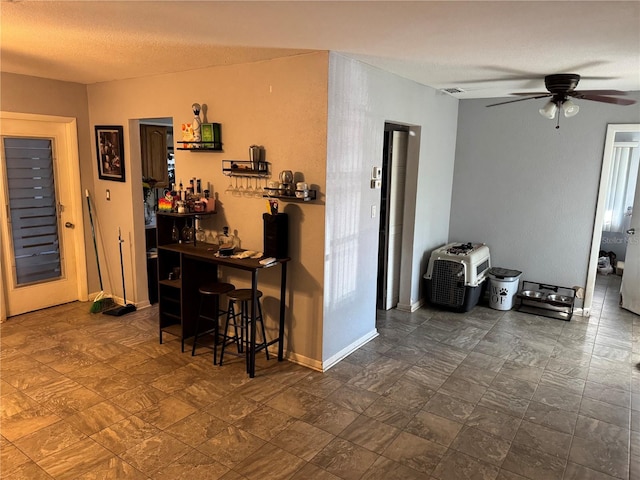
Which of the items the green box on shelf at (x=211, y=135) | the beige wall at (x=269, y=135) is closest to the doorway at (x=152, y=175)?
the beige wall at (x=269, y=135)

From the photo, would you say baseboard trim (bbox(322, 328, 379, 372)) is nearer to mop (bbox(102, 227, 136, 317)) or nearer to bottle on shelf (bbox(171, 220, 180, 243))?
bottle on shelf (bbox(171, 220, 180, 243))

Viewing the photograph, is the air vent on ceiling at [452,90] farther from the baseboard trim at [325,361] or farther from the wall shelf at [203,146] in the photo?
the baseboard trim at [325,361]

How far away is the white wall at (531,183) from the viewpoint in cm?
474

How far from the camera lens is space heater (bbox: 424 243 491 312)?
15.7 ft

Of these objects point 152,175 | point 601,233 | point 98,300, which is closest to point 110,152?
point 152,175

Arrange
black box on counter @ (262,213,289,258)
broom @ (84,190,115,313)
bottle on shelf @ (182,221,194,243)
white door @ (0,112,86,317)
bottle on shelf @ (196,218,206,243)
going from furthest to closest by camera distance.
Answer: broom @ (84,190,115,313) → white door @ (0,112,86,317) → bottle on shelf @ (196,218,206,243) → bottle on shelf @ (182,221,194,243) → black box on counter @ (262,213,289,258)

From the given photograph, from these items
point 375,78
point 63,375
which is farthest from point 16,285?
point 375,78

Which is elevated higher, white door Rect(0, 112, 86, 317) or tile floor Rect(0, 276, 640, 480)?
white door Rect(0, 112, 86, 317)

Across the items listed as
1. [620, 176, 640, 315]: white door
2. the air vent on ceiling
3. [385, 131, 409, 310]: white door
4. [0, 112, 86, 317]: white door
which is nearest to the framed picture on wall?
[0, 112, 86, 317]: white door

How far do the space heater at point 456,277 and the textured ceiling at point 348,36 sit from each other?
1896 mm

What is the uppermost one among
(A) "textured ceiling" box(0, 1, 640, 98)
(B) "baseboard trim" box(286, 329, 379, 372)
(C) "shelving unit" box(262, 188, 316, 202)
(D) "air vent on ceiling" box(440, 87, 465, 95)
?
(D) "air vent on ceiling" box(440, 87, 465, 95)

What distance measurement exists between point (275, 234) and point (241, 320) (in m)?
0.91

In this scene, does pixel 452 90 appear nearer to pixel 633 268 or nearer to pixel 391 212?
pixel 391 212

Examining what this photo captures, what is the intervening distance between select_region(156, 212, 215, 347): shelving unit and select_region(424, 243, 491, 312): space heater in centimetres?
256
